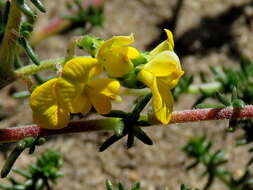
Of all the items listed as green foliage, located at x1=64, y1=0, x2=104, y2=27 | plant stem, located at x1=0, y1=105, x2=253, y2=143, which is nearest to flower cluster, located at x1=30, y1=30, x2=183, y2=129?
plant stem, located at x1=0, y1=105, x2=253, y2=143

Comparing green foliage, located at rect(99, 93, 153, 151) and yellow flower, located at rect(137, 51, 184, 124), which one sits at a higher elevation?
yellow flower, located at rect(137, 51, 184, 124)

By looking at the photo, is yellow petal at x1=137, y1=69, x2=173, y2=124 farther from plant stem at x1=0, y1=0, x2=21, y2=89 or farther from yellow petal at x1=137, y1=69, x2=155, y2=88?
plant stem at x1=0, y1=0, x2=21, y2=89

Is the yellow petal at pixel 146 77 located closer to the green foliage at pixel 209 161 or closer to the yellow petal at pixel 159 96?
the yellow petal at pixel 159 96

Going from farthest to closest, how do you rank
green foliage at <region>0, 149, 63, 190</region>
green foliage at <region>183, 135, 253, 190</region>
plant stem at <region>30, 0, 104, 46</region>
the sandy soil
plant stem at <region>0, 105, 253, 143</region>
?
plant stem at <region>30, 0, 104, 46</region>, the sandy soil, green foliage at <region>183, 135, 253, 190</region>, green foliage at <region>0, 149, 63, 190</region>, plant stem at <region>0, 105, 253, 143</region>

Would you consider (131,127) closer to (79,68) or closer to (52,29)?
(79,68)

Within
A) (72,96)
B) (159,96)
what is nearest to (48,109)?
(72,96)

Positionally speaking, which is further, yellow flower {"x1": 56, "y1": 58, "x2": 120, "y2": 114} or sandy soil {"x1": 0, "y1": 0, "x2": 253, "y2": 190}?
sandy soil {"x1": 0, "y1": 0, "x2": 253, "y2": 190}

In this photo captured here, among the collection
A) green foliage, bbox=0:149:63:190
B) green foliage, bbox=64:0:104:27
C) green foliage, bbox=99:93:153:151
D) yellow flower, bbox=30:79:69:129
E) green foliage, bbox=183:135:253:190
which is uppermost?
yellow flower, bbox=30:79:69:129

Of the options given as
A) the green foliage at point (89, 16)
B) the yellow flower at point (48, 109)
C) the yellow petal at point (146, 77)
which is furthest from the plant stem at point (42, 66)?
the green foliage at point (89, 16)
